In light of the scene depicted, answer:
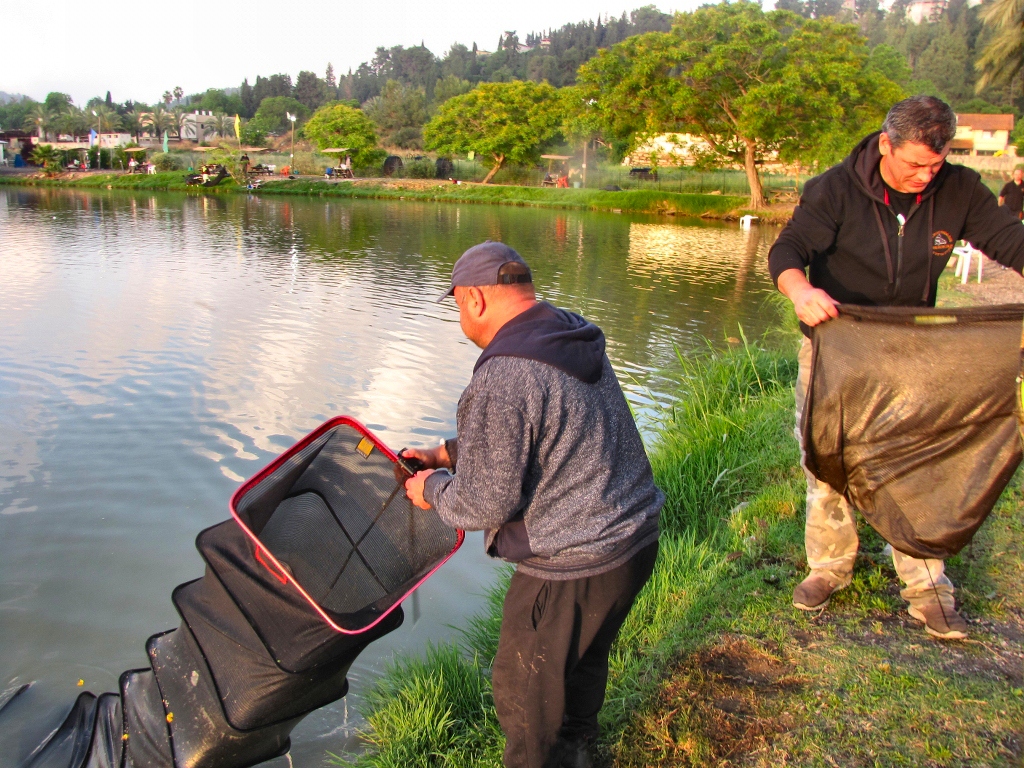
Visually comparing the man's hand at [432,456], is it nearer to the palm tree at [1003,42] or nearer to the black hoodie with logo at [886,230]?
the black hoodie with logo at [886,230]

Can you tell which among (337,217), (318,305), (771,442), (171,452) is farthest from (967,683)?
(337,217)

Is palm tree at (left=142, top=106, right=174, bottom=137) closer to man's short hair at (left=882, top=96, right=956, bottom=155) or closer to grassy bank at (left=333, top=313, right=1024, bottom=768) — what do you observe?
grassy bank at (left=333, top=313, right=1024, bottom=768)

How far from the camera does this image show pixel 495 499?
2.36 meters

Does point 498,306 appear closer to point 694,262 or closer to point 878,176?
point 878,176

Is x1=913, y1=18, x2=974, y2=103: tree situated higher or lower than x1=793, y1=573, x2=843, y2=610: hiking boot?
higher

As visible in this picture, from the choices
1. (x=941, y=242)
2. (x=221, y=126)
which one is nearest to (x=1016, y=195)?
(x=941, y=242)

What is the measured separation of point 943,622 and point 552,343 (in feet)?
7.70

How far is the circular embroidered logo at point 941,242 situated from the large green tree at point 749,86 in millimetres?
39973

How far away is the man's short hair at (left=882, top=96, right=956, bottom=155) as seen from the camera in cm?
304

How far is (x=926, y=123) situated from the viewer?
3039 millimetres

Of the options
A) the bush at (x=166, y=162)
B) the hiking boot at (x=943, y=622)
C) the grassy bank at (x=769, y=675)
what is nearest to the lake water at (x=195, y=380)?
the grassy bank at (x=769, y=675)

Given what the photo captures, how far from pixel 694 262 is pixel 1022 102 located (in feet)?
312

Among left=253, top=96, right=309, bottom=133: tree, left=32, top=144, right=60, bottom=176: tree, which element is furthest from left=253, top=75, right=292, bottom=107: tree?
left=32, top=144, right=60, bottom=176: tree

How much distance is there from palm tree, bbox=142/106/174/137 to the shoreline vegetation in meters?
60.8
